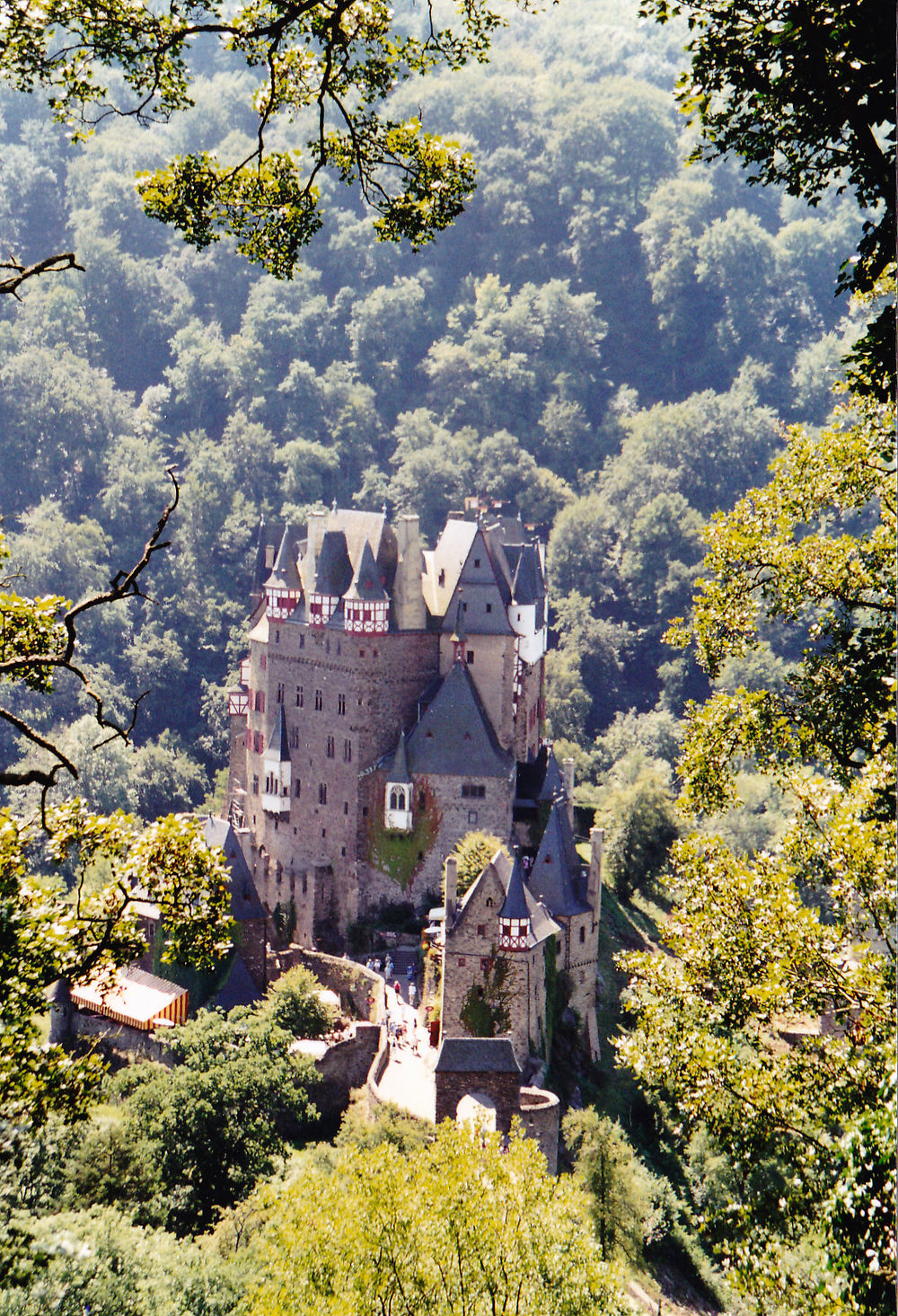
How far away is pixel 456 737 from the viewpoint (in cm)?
4397

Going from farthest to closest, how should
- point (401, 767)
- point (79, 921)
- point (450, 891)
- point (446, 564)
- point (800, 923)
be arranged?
point (446, 564) → point (401, 767) → point (450, 891) → point (800, 923) → point (79, 921)

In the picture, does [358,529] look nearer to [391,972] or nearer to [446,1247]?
[391,972]

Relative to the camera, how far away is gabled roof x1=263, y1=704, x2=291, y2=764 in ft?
156

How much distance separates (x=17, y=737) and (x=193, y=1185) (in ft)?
154

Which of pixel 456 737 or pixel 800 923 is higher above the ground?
pixel 456 737

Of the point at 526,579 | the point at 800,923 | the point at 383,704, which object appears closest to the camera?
the point at 800,923

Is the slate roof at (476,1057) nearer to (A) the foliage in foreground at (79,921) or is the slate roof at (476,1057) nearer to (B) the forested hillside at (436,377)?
(A) the foliage in foreground at (79,921)

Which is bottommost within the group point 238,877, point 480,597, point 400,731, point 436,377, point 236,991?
point 236,991

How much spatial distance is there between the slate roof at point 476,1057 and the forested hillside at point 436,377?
35.0m

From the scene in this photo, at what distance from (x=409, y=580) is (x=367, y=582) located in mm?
1776

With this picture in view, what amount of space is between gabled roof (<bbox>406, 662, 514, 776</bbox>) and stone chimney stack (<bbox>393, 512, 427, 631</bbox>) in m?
2.35

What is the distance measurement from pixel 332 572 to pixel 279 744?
6873 mm

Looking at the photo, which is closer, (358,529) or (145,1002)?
(145,1002)

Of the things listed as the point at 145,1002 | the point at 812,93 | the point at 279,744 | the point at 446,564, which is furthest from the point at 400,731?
the point at 812,93
